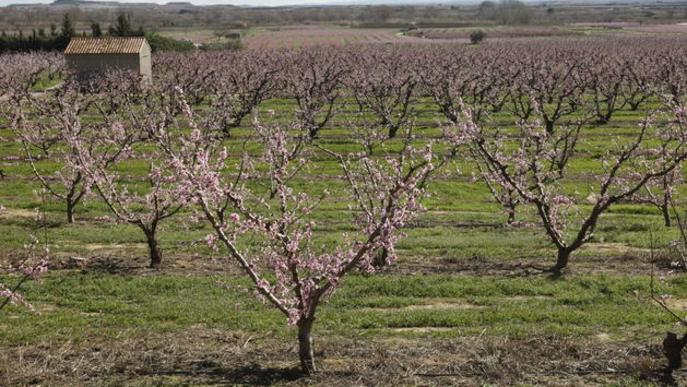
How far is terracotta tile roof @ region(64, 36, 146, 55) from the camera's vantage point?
193 ft

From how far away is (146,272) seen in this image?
16.5 metres

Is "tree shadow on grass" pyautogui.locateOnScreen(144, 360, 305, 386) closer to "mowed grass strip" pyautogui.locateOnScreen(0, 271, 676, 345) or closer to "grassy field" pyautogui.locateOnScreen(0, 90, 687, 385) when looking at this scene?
"grassy field" pyautogui.locateOnScreen(0, 90, 687, 385)

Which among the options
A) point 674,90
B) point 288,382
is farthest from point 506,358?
point 674,90

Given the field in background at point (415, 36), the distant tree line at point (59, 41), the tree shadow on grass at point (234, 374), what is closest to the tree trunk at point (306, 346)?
the tree shadow on grass at point (234, 374)

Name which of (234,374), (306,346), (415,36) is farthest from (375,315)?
(415,36)

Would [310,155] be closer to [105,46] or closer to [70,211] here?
[70,211]

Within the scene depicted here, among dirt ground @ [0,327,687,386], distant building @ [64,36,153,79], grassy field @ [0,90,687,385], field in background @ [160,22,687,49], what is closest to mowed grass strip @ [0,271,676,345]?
grassy field @ [0,90,687,385]

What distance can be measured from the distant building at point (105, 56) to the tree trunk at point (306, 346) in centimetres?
5094

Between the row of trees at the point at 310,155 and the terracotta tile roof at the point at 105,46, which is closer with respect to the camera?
the row of trees at the point at 310,155

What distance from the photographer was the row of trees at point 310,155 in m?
11.0

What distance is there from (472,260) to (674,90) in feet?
90.0

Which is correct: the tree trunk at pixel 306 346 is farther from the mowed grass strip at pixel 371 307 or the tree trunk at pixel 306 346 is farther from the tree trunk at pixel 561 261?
the tree trunk at pixel 561 261

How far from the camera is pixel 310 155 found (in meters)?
31.1

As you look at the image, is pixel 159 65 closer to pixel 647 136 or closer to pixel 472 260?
pixel 647 136
